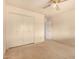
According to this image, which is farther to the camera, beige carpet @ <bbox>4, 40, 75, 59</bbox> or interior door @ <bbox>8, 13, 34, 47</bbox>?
interior door @ <bbox>8, 13, 34, 47</bbox>

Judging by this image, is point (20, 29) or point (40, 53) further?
point (20, 29)

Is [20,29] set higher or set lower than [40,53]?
higher

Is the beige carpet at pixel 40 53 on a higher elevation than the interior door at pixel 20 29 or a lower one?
lower

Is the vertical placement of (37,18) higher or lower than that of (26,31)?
higher

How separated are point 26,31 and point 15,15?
1.09 m

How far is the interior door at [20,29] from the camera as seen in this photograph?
3922 mm

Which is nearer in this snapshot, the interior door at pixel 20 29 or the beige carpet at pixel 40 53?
the beige carpet at pixel 40 53

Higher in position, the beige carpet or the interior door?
the interior door

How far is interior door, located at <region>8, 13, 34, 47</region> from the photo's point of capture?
12.9ft

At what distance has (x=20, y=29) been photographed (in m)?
4.43

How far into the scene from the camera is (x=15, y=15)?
4172 millimetres
